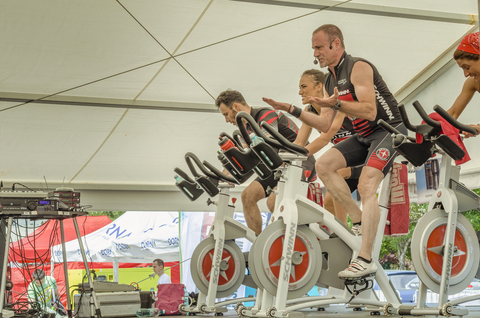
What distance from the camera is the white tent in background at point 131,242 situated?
388 inches

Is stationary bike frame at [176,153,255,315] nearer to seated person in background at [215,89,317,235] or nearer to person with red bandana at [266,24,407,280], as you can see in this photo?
seated person in background at [215,89,317,235]

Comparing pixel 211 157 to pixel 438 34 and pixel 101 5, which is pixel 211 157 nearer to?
pixel 101 5

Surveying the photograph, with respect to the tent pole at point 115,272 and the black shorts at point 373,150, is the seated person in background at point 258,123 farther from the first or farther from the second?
the tent pole at point 115,272

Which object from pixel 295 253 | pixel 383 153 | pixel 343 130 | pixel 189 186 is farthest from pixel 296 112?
pixel 189 186

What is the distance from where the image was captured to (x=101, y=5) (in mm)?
4000

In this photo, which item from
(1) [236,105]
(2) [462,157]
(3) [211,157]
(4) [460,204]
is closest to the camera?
(2) [462,157]

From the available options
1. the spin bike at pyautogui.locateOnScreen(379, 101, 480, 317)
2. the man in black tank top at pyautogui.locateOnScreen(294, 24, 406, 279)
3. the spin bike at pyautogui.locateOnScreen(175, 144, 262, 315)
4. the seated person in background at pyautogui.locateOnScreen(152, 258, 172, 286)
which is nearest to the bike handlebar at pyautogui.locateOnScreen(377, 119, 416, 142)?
the spin bike at pyautogui.locateOnScreen(379, 101, 480, 317)

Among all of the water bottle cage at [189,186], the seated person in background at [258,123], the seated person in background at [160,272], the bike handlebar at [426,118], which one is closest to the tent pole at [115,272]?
the seated person in background at [160,272]

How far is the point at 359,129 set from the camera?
119 inches

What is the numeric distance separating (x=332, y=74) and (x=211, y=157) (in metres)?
Answer: 3.39

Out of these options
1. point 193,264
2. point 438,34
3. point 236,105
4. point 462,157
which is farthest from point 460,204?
point 438,34

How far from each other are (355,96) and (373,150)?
14.2 inches

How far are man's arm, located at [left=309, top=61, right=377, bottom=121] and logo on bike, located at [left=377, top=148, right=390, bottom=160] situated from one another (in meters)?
0.26

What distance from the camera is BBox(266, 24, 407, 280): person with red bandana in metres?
2.59
